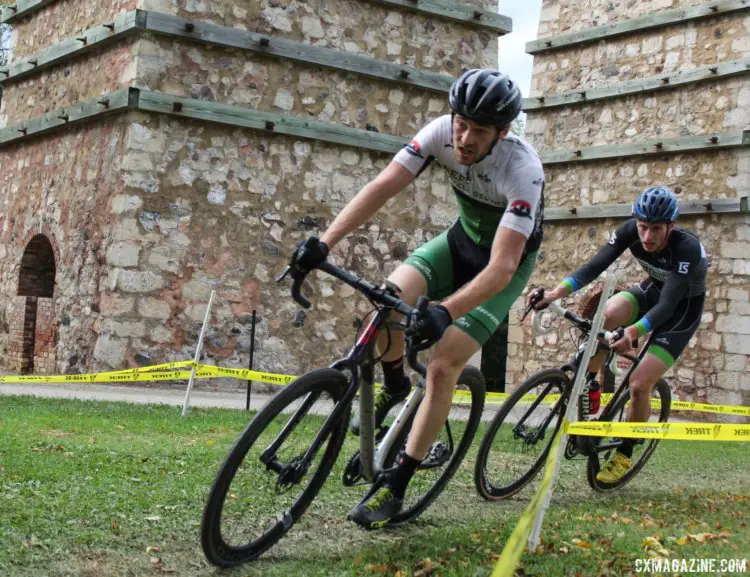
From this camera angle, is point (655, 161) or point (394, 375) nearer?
point (394, 375)

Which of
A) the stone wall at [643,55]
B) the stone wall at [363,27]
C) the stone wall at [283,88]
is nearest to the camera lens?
the stone wall at [283,88]

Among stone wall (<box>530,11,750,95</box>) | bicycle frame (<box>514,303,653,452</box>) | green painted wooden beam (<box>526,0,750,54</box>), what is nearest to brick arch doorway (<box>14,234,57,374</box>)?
bicycle frame (<box>514,303,653,452</box>)

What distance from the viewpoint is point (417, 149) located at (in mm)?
4828

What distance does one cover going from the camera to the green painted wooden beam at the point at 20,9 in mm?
15375

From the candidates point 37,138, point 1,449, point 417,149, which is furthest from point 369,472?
point 37,138

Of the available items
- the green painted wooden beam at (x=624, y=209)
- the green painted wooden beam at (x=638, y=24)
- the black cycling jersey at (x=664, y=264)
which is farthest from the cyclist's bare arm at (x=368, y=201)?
the green painted wooden beam at (x=638, y=24)

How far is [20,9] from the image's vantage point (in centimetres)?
1587

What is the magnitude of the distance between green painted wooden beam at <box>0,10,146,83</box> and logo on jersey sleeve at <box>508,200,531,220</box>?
9.27 metres

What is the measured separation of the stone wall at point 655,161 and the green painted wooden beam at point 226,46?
20.4ft

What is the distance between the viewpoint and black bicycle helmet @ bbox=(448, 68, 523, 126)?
4.55m

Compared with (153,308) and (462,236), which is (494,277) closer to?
(462,236)

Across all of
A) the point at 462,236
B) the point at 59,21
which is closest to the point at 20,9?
the point at 59,21

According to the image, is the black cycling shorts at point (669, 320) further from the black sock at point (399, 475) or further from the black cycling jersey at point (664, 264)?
the black sock at point (399, 475)

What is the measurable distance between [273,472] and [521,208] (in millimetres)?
1584
